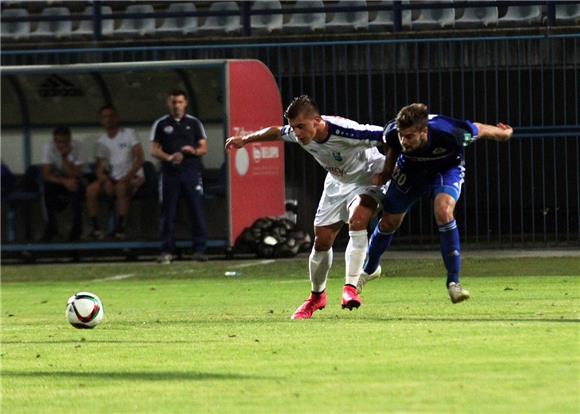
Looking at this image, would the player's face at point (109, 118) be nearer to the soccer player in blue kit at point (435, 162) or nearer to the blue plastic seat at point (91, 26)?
the blue plastic seat at point (91, 26)

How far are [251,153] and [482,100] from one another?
313 centimetres

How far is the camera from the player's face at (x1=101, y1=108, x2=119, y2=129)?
21.0m

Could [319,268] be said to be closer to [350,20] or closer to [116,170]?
[116,170]

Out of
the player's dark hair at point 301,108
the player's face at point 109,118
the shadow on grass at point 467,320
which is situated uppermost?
the player's face at point 109,118

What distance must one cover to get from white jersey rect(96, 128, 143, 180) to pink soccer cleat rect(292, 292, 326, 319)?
9127 millimetres

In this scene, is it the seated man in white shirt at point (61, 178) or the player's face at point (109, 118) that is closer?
the player's face at point (109, 118)

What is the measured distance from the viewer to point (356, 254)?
41.0 feet

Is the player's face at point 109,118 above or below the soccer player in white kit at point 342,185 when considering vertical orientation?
above

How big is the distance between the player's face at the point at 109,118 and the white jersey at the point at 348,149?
8.65 metres

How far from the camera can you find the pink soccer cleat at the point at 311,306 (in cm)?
1242

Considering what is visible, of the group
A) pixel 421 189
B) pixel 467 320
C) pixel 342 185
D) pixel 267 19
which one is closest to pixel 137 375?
pixel 467 320

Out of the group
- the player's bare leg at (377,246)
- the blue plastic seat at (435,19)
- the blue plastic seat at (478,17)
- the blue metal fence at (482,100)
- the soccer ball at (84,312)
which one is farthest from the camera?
the blue plastic seat at (435,19)

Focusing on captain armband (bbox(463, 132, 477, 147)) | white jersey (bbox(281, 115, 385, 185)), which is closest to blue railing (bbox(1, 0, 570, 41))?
white jersey (bbox(281, 115, 385, 185))

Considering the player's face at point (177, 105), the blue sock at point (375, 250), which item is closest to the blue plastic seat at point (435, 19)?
the player's face at point (177, 105)
